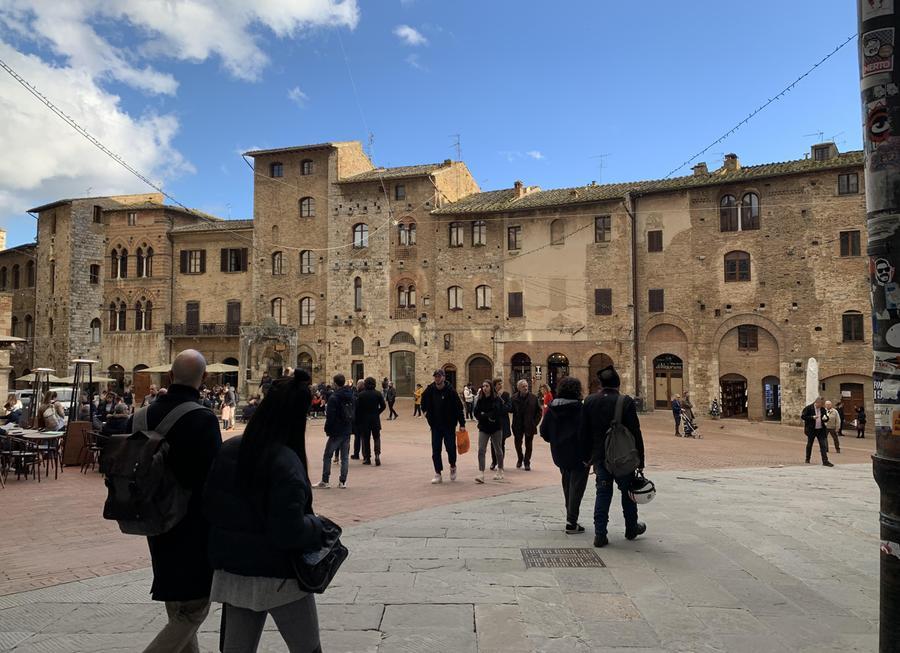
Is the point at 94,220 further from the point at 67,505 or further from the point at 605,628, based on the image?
the point at 605,628

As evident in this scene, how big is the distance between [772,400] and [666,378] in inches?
179

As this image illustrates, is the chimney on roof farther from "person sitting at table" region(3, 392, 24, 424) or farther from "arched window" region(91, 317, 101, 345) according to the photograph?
"arched window" region(91, 317, 101, 345)

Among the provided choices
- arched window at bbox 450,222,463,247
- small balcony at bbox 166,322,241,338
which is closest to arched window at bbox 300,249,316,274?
small balcony at bbox 166,322,241,338

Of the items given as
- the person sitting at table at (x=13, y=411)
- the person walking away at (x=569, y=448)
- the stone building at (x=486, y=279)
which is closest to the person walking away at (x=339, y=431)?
the person walking away at (x=569, y=448)

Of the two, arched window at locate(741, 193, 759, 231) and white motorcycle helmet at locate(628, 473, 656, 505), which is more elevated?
arched window at locate(741, 193, 759, 231)

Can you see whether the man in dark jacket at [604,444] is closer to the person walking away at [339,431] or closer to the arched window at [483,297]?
the person walking away at [339,431]

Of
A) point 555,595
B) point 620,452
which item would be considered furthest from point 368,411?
point 555,595

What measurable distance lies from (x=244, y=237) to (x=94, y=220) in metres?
10.5

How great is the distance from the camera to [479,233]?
3516 cm

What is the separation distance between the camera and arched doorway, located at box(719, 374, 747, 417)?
30219mm

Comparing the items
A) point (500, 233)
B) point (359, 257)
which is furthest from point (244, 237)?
point (500, 233)

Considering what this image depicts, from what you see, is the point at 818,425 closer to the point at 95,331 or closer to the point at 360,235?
the point at 360,235

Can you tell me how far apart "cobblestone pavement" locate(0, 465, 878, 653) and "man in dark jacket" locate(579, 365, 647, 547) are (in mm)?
222

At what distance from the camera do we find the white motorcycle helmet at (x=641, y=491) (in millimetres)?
6527
